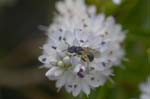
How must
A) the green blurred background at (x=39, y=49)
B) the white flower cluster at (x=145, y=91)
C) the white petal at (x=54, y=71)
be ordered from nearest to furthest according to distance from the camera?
the white petal at (x=54, y=71)
the white flower cluster at (x=145, y=91)
the green blurred background at (x=39, y=49)

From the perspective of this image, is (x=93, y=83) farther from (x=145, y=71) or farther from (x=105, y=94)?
(x=145, y=71)

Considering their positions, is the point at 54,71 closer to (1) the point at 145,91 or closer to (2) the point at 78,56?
(2) the point at 78,56

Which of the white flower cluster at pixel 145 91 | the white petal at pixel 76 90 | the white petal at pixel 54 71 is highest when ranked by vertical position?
the white flower cluster at pixel 145 91

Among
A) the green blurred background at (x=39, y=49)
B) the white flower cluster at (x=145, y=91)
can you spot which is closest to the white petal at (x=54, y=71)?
the green blurred background at (x=39, y=49)

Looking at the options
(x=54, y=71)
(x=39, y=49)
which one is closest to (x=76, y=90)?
(x=54, y=71)

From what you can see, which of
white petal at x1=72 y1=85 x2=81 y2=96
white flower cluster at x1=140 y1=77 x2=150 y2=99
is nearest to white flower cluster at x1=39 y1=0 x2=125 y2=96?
white petal at x1=72 y1=85 x2=81 y2=96

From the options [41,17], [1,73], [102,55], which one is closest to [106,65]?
[102,55]

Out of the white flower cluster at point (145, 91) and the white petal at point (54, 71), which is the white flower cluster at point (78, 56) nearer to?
the white petal at point (54, 71)

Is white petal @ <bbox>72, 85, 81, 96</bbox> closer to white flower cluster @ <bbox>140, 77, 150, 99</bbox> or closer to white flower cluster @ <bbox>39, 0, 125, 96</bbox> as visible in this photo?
white flower cluster @ <bbox>39, 0, 125, 96</bbox>
